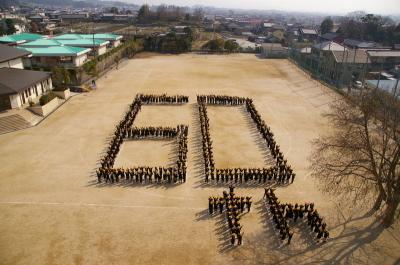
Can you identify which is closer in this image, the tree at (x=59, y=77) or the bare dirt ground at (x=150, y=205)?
the bare dirt ground at (x=150, y=205)

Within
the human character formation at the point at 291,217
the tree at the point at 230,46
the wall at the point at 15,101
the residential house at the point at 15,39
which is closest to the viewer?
the human character formation at the point at 291,217

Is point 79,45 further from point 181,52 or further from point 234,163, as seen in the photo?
point 234,163

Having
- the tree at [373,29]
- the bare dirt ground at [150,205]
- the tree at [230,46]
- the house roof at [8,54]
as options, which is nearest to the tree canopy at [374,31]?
the tree at [373,29]

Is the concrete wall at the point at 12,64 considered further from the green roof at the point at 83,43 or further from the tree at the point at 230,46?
the tree at the point at 230,46

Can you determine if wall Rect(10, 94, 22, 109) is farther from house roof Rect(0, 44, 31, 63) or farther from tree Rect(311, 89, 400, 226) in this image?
tree Rect(311, 89, 400, 226)

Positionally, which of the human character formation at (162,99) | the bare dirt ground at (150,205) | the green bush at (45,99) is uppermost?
the green bush at (45,99)
